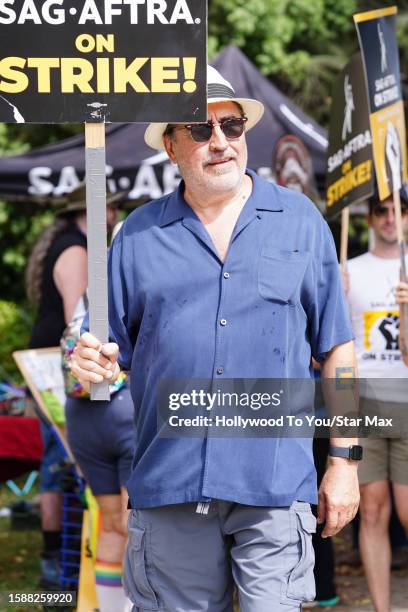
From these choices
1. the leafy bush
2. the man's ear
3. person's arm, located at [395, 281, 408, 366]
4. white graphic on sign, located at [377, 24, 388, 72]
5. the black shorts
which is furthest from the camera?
the leafy bush

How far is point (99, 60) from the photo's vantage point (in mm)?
3203

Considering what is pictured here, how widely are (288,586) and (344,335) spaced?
787 millimetres

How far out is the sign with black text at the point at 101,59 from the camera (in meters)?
3.21

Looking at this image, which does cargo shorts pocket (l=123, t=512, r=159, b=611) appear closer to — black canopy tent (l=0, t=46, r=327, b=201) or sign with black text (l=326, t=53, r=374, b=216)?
sign with black text (l=326, t=53, r=374, b=216)

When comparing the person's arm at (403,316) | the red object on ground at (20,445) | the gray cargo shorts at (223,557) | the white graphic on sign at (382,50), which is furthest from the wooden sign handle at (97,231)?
the red object on ground at (20,445)

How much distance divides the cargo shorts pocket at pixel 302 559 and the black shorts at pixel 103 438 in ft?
5.20

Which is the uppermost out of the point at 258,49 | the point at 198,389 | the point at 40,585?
the point at 258,49

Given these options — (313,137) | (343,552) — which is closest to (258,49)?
(313,137)

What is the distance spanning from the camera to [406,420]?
5387 mm

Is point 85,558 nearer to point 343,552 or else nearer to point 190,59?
point 343,552

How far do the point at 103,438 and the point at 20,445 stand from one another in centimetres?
212

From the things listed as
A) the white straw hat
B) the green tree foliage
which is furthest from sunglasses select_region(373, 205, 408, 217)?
the green tree foliage

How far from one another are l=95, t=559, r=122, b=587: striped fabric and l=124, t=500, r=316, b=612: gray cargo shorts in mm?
1585

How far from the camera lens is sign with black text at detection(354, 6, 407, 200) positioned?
5488mm
